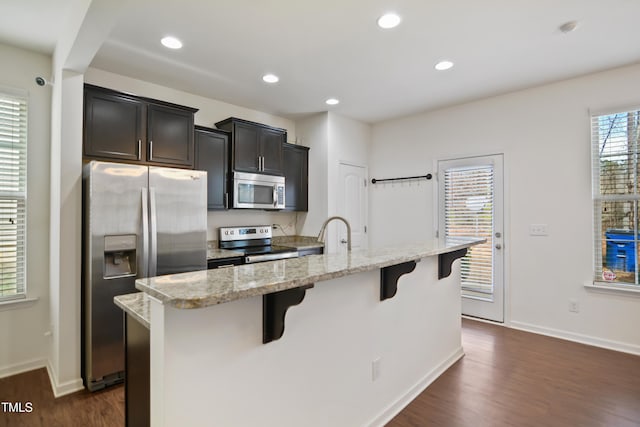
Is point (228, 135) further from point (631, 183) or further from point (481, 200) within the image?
point (631, 183)

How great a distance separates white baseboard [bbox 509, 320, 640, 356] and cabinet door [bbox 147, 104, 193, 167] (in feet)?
13.4

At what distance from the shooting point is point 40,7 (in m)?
2.24

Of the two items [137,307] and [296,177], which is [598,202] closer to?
[296,177]

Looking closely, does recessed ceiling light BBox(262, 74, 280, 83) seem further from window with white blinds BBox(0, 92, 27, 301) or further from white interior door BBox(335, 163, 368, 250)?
window with white blinds BBox(0, 92, 27, 301)

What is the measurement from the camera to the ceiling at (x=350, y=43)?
7.39 feet

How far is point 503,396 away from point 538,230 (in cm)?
208

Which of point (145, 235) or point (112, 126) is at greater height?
point (112, 126)

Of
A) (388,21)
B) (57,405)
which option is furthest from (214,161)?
(57,405)

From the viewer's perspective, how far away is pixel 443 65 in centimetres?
311

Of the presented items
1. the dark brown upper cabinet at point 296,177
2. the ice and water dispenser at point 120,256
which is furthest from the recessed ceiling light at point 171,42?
the dark brown upper cabinet at point 296,177

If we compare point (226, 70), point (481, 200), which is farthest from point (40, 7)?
point (481, 200)

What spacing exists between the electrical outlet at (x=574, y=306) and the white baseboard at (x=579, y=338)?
24 cm

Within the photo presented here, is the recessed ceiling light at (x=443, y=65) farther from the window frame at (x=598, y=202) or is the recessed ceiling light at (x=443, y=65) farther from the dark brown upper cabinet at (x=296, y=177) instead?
the dark brown upper cabinet at (x=296, y=177)

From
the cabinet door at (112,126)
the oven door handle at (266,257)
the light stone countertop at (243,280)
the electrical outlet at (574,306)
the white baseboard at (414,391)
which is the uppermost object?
the cabinet door at (112,126)
